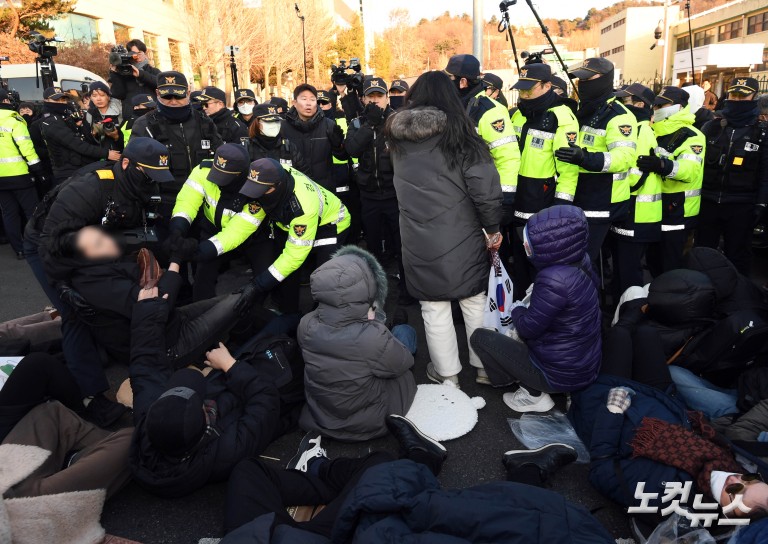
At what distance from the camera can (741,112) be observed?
4.87 metres

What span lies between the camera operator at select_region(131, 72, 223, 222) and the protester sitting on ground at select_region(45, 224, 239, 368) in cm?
176

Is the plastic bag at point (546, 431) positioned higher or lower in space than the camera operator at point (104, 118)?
lower

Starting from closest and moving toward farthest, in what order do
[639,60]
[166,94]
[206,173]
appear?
1. [206,173]
2. [166,94]
3. [639,60]

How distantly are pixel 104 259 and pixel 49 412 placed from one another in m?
0.89

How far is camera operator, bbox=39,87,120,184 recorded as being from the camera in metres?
6.35

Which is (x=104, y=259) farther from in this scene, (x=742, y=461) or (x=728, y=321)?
(x=728, y=321)

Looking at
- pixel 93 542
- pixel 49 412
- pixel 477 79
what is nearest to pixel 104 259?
pixel 49 412

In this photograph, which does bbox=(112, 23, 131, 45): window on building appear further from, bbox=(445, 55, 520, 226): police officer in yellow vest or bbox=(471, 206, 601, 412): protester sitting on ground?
bbox=(471, 206, 601, 412): protester sitting on ground

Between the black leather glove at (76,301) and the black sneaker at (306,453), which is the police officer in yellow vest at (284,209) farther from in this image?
the black sneaker at (306,453)

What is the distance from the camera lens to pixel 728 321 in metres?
2.99

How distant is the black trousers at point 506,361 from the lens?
3170mm

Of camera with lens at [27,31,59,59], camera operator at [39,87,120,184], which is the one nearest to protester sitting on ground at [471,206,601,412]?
camera operator at [39,87,120,184]

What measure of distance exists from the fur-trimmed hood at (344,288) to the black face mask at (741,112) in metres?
4.10

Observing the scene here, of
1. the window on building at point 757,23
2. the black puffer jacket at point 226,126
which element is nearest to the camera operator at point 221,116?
the black puffer jacket at point 226,126
